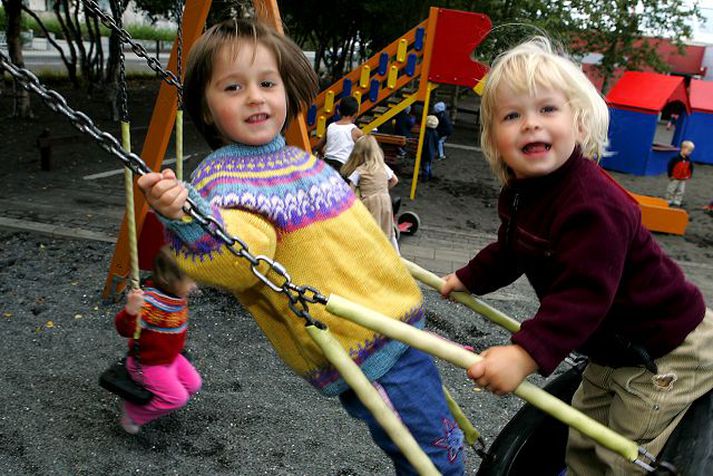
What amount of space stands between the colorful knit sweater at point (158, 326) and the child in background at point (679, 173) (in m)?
9.84

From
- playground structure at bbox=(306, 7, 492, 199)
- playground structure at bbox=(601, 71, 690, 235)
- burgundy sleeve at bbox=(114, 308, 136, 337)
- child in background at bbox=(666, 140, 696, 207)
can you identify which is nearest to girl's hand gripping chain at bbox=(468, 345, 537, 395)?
burgundy sleeve at bbox=(114, 308, 136, 337)

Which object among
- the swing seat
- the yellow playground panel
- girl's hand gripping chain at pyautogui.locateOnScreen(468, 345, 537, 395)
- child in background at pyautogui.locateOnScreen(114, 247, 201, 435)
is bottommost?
the yellow playground panel

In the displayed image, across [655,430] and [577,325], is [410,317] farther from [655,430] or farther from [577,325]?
[655,430]

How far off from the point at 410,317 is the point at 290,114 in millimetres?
661

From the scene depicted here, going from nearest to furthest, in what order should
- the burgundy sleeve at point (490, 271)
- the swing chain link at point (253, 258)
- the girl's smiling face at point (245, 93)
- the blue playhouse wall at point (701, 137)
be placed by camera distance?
the swing chain link at point (253, 258) → the girl's smiling face at point (245, 93) → the burgundy sleeve at point (490, 271) → the blue playhouse wall at point (701, 137)

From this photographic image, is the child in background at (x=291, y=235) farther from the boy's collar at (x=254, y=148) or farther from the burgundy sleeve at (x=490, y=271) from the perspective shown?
the burgundy sleeve at (x=490, y=271)

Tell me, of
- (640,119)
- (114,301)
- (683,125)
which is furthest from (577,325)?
(683,125)

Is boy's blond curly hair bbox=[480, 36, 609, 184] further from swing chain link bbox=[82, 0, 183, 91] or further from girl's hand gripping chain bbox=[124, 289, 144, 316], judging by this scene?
girl's hand gripping chain bbox=[124, 289, 144, 316]

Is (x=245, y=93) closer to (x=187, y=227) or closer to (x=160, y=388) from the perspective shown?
(x=187, y=227)

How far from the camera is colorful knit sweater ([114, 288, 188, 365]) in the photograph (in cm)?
264

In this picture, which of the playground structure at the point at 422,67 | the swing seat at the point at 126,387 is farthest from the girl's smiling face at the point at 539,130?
the playground structure at the point at 422,67

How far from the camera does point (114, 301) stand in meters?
4.32

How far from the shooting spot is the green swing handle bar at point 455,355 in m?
1.38

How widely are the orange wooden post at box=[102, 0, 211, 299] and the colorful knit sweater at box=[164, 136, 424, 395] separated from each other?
2611 millimetres
